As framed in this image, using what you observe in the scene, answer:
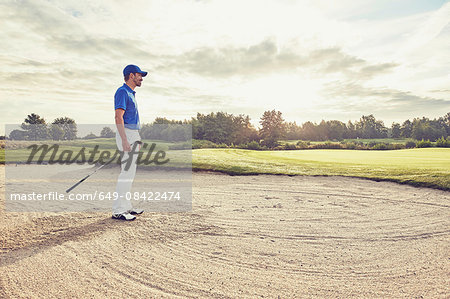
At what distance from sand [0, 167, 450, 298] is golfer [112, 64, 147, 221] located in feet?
1.58

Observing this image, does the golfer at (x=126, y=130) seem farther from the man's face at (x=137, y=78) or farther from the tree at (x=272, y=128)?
the tree at (x=272, y=128)

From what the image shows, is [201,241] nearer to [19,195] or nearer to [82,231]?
[82,231]

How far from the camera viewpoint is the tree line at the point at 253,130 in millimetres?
25016

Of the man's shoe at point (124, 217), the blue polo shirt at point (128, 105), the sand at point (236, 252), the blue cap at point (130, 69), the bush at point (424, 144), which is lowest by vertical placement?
the sand at point (236, 252)

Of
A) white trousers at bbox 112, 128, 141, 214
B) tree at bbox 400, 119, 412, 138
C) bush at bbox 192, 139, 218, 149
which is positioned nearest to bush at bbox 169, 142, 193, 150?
bush at bbox 192, 139, 218, 149

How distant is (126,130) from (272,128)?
32.6 meters

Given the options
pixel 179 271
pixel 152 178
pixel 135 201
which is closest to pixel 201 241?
pixel 179 271

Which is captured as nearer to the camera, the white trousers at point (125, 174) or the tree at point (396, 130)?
the white trousers at point (125, 174)

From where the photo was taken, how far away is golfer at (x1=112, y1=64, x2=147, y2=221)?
570 centimetres

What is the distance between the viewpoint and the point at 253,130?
3912 cm

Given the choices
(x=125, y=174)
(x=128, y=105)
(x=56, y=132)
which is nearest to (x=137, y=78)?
(x=128, y=105)

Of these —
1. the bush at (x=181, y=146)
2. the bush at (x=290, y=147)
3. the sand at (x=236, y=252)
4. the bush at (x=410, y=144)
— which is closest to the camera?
the sand at (x=236, y=252)

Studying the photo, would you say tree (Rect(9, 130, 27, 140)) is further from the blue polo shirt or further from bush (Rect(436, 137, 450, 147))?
bush (Rect(436, 137, 450, 147))

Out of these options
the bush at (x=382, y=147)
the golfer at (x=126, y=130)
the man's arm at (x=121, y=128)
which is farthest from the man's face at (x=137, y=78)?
the bush at (x=382, y=147)
